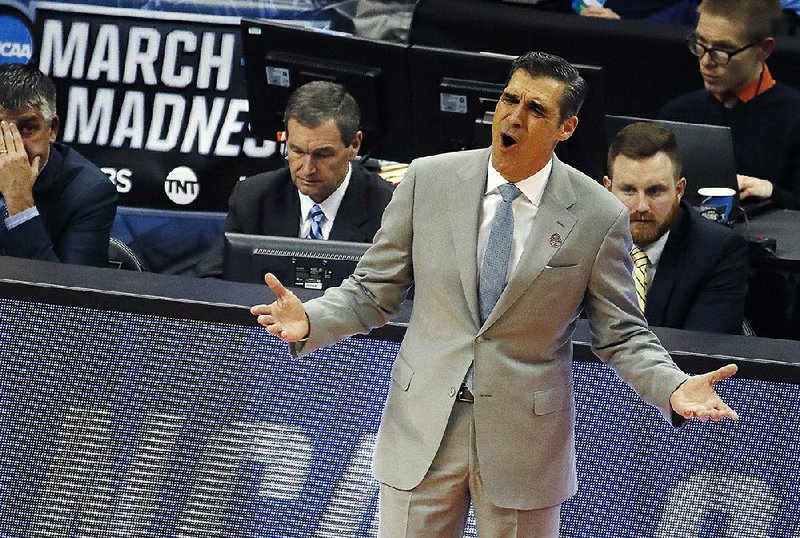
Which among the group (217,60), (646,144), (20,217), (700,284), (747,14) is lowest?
(700,284)

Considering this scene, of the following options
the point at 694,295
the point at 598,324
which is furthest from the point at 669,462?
the point at 694,295

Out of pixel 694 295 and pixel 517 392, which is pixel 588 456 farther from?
pixel 694 295

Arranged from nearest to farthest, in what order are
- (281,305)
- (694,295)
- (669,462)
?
(281,305) → (669,462) → (694,295)

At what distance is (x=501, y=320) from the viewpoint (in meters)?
2.71

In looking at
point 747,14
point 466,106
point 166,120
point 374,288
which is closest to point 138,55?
point 166,120

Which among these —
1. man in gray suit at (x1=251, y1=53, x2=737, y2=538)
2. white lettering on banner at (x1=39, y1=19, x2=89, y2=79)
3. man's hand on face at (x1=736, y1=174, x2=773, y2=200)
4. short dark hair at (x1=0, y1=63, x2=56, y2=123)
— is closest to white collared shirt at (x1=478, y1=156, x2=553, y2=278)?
man in gray suit at (x1=251, y1=53, x2=737, y2=538)

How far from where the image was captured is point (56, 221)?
496cm

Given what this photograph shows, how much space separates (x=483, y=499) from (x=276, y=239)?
130cm

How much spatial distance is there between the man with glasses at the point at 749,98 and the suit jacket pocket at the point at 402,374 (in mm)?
3169

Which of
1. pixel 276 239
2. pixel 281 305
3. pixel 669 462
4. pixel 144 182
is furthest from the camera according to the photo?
pixel 144 182

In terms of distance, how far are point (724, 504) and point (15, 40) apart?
4.88 m

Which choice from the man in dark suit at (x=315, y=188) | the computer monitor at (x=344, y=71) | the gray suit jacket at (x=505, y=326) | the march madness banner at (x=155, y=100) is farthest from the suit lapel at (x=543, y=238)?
the march madness banner at (x=155, y=100)

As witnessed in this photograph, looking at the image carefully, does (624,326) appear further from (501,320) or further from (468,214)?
(468,214)

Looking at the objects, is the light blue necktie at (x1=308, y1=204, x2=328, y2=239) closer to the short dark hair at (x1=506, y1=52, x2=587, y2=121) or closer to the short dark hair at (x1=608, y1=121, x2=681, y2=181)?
the short dark hair at (x1=608, y1=121, x2=681, y2=181)
